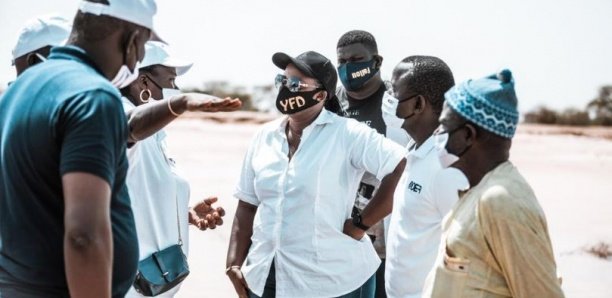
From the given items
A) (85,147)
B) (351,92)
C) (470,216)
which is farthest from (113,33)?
(351,92)

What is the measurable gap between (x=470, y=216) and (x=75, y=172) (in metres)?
1.39

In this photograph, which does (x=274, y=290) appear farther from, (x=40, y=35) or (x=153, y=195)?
(x=40, y=35)

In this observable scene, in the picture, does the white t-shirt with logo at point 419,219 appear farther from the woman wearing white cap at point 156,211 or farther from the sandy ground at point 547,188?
the sandy ground at point 547,188

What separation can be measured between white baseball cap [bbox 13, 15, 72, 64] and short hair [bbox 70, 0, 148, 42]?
48.9 inches

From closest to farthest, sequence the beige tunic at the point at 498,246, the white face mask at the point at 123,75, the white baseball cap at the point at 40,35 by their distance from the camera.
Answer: the beige tunic at the point at 498,246 < the white face mask at the point at 123,75 < the white baseball cap at the point at 40,35

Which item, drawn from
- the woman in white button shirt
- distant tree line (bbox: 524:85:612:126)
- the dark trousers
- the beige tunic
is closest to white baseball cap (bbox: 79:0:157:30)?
the beige tunic

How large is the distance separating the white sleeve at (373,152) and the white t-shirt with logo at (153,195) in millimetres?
1091

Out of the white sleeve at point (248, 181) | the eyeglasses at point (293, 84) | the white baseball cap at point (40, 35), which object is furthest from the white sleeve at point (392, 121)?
the white baseball cap at point (40, 35)

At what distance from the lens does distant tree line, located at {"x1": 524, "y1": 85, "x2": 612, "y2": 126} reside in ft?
204

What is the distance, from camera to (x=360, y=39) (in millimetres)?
7457

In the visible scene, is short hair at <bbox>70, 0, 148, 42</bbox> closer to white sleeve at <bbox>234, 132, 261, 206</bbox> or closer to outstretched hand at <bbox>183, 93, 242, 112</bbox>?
outstretched hand at <bbox>183, 93, 242, 112</bbox>

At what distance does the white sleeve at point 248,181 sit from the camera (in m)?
6.03

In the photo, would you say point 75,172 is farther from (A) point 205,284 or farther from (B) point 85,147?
(A) point 205,284

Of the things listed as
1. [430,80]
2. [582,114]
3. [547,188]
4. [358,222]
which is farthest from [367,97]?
[582,114]
